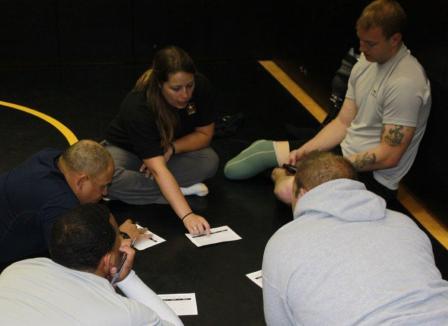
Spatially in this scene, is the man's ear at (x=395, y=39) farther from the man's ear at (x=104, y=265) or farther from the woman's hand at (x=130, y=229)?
the man's ear at (x=104, y=265)

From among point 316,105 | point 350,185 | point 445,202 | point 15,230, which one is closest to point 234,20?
point 316,105

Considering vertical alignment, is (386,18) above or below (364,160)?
above

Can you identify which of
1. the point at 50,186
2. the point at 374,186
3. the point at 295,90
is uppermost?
the point at 50,186

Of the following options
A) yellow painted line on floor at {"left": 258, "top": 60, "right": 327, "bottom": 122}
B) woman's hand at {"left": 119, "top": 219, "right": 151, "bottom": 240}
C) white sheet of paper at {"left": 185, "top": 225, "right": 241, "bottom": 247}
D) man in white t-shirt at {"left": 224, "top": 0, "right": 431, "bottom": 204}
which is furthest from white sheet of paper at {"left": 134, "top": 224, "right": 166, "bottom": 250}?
yellow painted line on floor at {"left": 258, "top": 60, "right": 327, "bottom": 122}

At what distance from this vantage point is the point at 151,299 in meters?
2.54

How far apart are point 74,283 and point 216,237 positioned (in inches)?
77.8

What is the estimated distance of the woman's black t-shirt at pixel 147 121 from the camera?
3.82 metres

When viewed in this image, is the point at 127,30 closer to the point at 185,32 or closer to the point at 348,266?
the point at 185,32

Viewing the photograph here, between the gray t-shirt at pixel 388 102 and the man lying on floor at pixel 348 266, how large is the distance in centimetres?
176

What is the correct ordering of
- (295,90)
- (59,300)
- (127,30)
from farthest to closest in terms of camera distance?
(127,30)
(295,90)
(59,300)

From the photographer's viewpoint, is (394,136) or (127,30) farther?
(127,30)

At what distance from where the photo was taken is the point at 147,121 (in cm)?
382

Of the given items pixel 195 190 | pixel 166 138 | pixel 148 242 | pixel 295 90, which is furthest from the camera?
pixel 295 90

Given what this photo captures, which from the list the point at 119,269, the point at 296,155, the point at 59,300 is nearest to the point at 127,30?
the point at 296,155
